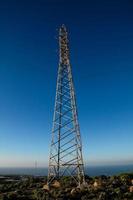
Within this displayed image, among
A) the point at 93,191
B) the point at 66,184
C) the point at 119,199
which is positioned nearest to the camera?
the point at 119,199

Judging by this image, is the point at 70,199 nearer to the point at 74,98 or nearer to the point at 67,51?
the point at 74,98

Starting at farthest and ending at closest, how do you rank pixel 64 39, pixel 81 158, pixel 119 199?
pixel 64 39
pixel 81 158
pixel 119 199

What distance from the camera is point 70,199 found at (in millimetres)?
25406

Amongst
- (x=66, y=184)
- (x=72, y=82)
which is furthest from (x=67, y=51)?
(x=66, y=184)

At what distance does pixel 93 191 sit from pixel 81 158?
350 cm

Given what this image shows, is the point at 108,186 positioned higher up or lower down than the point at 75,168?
lower down

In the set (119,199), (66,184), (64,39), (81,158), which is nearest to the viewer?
(119,199)

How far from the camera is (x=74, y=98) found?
1225 inches

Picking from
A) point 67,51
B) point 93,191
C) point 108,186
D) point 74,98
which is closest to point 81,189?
point 93,191

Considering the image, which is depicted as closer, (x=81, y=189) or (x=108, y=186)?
(x=81, y=189)

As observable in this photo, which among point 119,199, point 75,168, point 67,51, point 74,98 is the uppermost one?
point 67,51

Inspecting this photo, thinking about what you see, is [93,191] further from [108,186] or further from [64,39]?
[64,39]

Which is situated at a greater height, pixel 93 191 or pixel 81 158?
pixel 81 158

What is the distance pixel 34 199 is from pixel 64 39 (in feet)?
57.1
